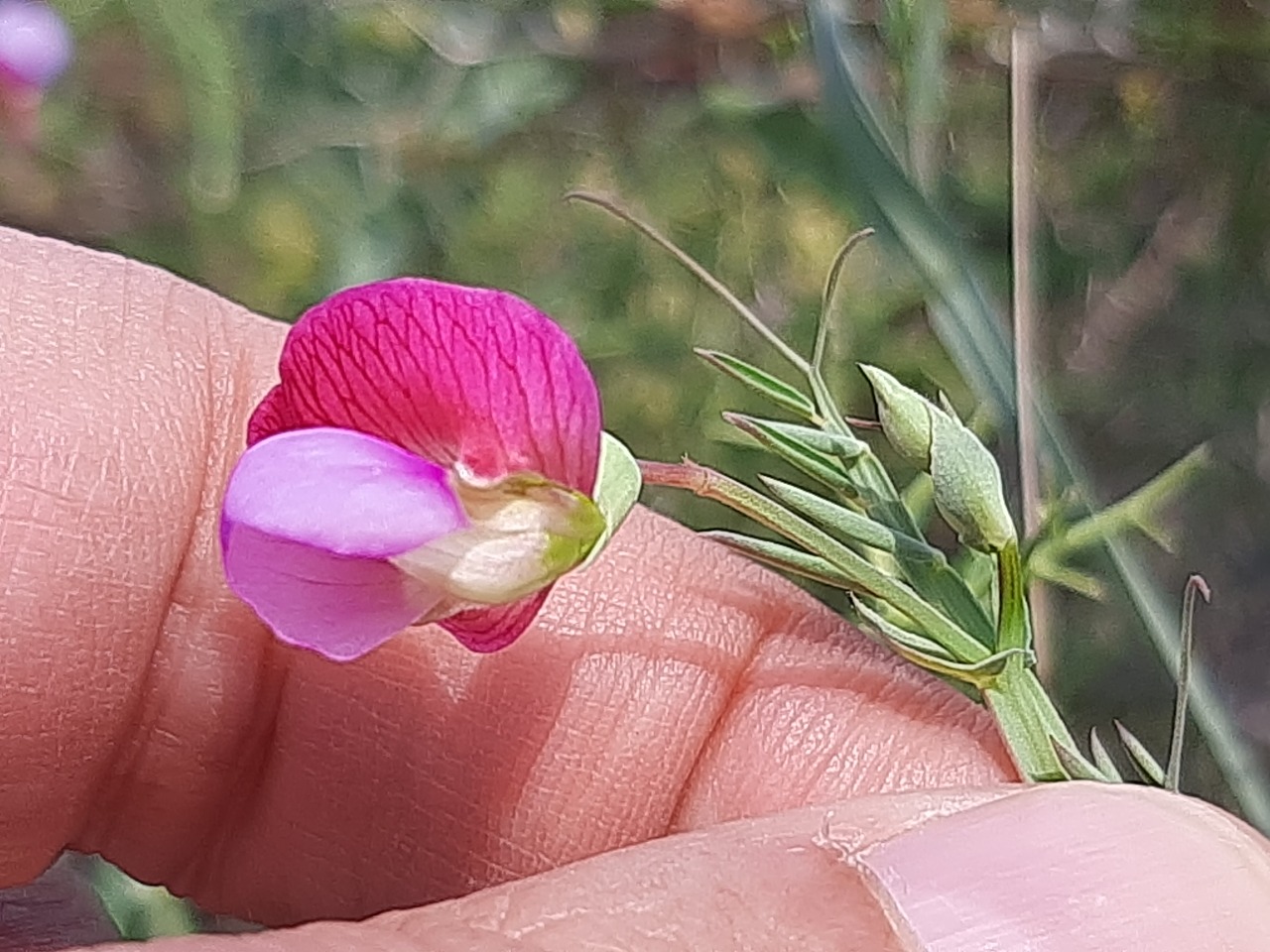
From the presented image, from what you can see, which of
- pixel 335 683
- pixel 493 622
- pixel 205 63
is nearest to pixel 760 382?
pixel 493 622

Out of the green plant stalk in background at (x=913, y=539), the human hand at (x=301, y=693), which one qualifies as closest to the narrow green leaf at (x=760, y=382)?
the green plant stalk in background at (x=913, y=539)

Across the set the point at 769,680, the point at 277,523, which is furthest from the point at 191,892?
the point at 277,523

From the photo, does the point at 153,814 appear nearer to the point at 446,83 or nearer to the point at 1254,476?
the point at 446,83

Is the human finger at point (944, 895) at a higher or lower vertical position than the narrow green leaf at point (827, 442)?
lower

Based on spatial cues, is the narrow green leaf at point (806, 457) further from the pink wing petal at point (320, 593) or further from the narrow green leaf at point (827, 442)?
the pink wing petal at point (320, 593)

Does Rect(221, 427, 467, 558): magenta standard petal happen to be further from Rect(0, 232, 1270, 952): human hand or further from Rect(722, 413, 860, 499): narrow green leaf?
Rect(0, 232, 1270, 952): human hand

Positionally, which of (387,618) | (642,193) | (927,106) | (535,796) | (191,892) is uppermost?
(927,106)

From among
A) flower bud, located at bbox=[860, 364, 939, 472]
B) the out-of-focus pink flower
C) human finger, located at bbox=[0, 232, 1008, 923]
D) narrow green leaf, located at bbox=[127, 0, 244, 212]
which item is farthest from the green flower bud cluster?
the out-of-focus pink flower

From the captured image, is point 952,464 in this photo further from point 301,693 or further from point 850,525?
point 301,693
